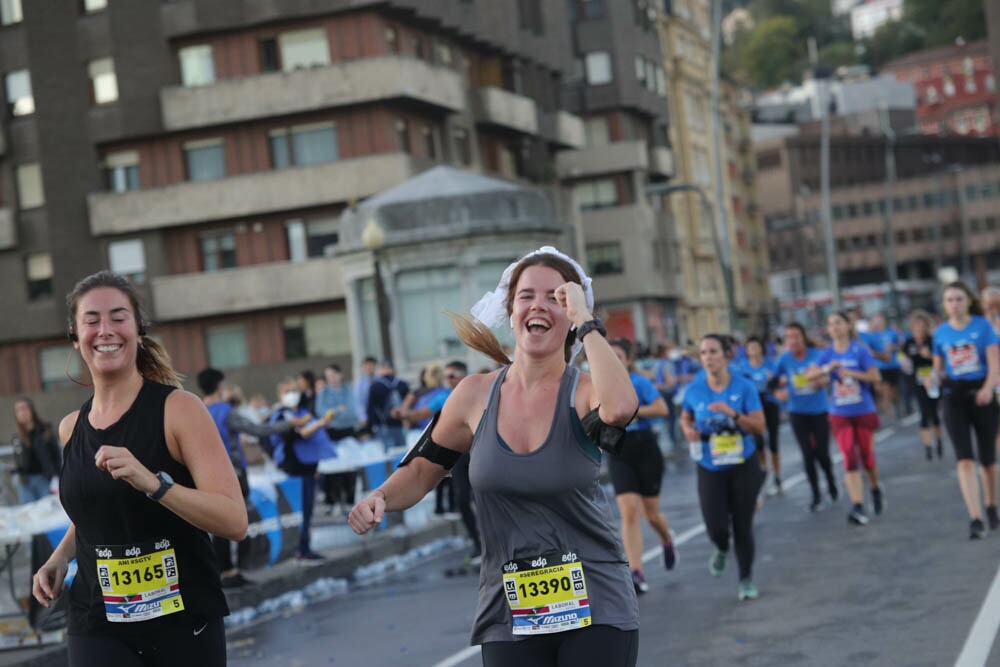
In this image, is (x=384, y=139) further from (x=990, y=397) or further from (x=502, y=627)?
(x=502, y=627)

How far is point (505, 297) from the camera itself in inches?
222

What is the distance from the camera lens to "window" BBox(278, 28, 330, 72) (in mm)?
53938

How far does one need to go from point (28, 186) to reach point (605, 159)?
81.6ft

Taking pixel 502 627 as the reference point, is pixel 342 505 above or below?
below

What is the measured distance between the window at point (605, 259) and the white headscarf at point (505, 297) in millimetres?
66088

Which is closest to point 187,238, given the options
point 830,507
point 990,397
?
point 830,507

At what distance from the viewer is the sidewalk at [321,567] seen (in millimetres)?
12836

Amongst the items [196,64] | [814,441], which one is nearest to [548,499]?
[814,441]

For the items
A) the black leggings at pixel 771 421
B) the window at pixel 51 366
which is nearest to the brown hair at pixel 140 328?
the black leggings at pixel 771 421

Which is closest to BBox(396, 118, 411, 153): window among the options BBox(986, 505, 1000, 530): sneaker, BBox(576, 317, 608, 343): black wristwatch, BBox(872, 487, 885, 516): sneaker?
BBox(872, 487, 885, 516): sneaker

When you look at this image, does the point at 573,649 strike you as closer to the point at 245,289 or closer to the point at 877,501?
the point at 877,501

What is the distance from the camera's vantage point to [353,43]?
175ft

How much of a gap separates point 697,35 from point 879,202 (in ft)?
149

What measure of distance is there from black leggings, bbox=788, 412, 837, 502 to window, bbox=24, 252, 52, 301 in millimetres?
41989
